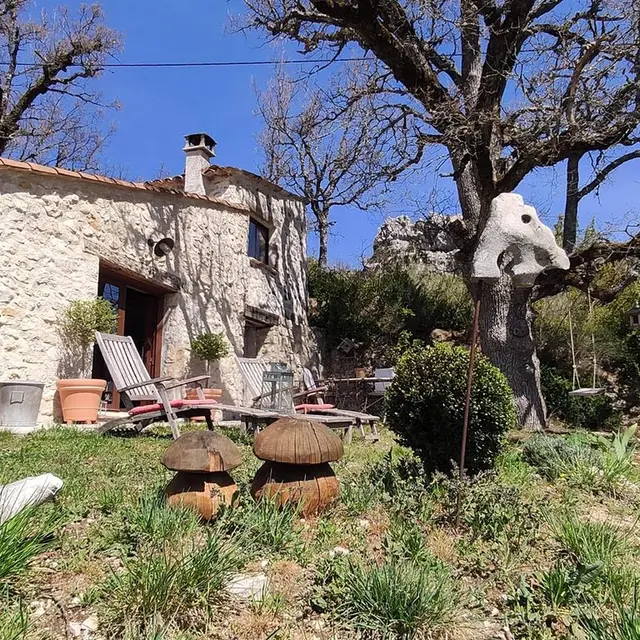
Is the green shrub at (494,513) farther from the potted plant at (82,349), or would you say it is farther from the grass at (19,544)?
the potted plant at (82,349)

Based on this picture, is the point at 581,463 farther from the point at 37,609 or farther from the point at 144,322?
the point at 144,322

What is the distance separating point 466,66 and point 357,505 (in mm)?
8202

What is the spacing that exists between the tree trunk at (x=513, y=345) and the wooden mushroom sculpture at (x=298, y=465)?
18.5 ft

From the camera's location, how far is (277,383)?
641 cm

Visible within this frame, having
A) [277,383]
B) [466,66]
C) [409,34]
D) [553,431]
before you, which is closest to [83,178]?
[277,383]

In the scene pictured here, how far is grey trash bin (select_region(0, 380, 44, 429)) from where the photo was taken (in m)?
5.54

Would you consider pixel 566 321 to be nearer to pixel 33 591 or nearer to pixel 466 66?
pixel 466 66

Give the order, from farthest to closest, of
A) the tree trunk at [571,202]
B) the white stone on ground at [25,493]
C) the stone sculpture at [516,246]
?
the tree trunk at [571,202], the stone sculpture at [516,246], the white stone on ground at [25,493]

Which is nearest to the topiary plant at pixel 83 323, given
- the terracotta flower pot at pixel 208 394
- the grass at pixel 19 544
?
the terracotta flower pot at pixel 208 394

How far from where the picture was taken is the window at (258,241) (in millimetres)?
10163

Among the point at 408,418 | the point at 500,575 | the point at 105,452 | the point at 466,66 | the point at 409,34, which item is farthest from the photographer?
the point at 466,66

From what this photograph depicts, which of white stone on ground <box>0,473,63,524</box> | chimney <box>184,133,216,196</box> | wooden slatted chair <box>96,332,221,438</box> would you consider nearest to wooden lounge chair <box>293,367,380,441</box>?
wooden slatted chair <box>96,332,221,438</box>

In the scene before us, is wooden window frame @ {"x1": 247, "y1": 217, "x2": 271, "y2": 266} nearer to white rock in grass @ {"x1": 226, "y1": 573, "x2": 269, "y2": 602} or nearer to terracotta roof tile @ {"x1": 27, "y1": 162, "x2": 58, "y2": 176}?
terracotta roof tile @ {"x1": 27, "y1": 162, "x2": 58, "y2": 176}

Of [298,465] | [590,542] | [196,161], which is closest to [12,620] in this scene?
[298,465]
